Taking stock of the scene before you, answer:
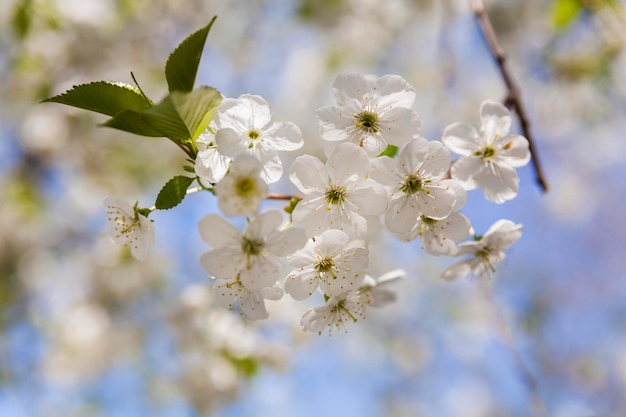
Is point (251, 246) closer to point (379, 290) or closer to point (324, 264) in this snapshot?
point (324, 264)

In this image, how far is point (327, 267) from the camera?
1014 mm

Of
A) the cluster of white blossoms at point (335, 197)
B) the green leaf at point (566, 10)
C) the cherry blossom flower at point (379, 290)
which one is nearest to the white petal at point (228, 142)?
the cluster of white blossoms at point (335, 197)

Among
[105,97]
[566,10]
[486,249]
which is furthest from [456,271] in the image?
[566,10]

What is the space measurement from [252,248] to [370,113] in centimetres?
38

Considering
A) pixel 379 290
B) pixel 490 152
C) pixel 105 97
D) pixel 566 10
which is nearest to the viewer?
pixel 105 97

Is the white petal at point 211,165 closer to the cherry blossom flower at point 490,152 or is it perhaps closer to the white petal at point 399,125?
the white petal at point 399,125

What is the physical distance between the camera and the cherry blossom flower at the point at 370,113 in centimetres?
104

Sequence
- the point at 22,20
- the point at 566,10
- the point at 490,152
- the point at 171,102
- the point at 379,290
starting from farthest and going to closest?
the point at 22,20
the point at 566,10
the point at 379,290
the point at 490,152
the point at 171,102

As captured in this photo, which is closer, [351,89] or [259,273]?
[259,273]

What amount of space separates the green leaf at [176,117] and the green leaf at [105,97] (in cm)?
9

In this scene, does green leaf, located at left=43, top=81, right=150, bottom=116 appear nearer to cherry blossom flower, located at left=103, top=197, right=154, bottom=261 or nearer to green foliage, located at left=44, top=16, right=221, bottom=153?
green foliage, located at left=44, top=16, right=221, bottom=153

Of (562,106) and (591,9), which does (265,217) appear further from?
(562,106)

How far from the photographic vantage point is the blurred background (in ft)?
9.52

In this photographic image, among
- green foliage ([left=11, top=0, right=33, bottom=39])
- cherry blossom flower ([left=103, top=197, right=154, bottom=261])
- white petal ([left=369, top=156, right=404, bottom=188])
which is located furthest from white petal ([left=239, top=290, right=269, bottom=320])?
green foliage ([left=11, top=0, right=33, bottom=39])
